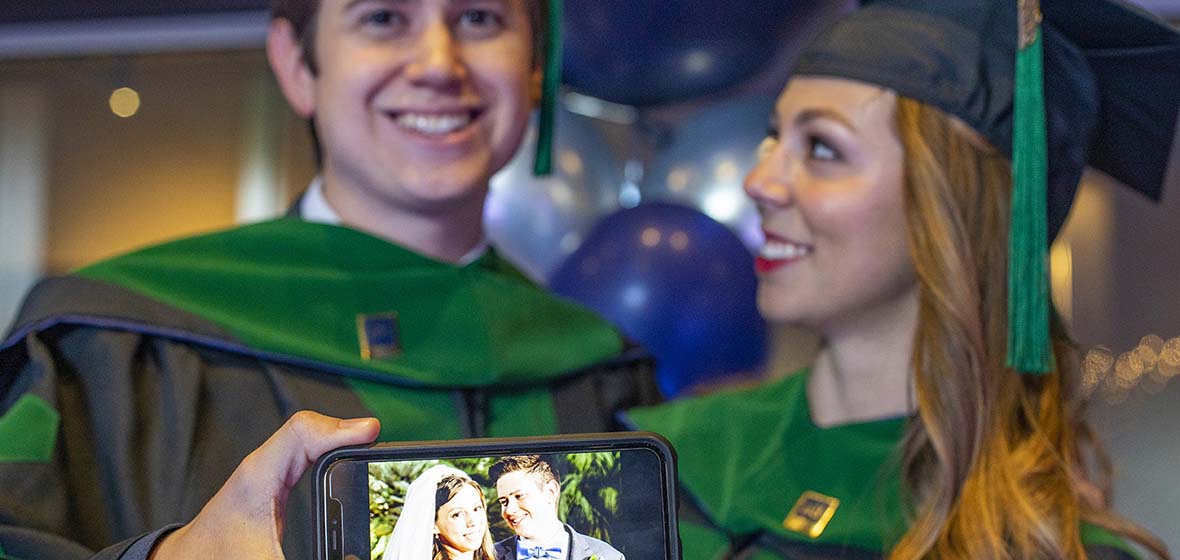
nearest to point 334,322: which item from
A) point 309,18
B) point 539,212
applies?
point 309,18

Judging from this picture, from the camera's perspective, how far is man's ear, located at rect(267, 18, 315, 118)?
1.82 m

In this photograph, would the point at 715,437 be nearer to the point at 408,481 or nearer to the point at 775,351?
the point at 408,481

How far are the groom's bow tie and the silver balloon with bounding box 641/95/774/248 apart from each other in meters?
2.19

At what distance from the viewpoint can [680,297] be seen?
9.02 feet

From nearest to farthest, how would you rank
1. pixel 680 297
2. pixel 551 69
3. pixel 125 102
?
1. pixel 551 69
2. pixel 680 297
3. pixel 125 102

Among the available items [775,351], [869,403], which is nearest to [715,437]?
[869,403]

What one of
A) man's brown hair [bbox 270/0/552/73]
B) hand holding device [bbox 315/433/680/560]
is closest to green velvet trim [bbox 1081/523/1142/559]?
hand holding device [bbox 315/433/680/560]

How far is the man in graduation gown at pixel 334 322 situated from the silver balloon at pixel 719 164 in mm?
1233

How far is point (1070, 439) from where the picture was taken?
1.67m

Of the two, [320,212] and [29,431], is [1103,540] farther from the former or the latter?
[29,431]

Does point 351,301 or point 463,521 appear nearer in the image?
point 463,521

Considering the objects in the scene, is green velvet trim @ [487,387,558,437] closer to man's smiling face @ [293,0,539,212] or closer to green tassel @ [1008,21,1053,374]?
man's smiling face @ [293,0,539,212]

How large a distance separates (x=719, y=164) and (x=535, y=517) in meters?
2.27

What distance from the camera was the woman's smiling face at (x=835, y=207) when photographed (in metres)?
1.75
